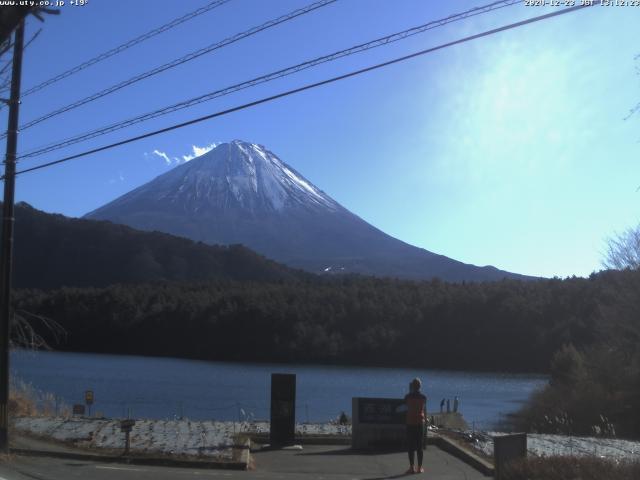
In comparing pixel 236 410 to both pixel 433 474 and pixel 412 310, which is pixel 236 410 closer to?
pixel 433 474

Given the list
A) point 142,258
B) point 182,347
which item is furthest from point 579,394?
point 142,258

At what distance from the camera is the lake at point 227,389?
33594 millimetres

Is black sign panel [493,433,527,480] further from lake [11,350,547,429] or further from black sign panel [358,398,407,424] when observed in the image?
lake [11,350,547,429]

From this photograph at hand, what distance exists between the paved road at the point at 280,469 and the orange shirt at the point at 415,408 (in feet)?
2.56

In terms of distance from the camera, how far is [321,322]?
281ft

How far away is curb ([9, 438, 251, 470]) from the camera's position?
12.5m

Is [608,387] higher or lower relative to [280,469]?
lower

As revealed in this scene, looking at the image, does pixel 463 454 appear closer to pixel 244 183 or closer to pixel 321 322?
pixel 321 322

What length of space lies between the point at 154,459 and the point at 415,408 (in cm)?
427

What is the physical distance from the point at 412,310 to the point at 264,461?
7121cm

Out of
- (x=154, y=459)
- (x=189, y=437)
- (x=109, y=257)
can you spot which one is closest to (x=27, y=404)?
(x=189, y=437)

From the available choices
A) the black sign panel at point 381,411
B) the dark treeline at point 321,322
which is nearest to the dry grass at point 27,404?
the black sign panel at point 381,411

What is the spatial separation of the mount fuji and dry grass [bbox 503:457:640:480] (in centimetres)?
15069

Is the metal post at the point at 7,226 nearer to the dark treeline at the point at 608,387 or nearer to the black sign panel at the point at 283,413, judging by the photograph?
the black sign panel at the point at 283,413
